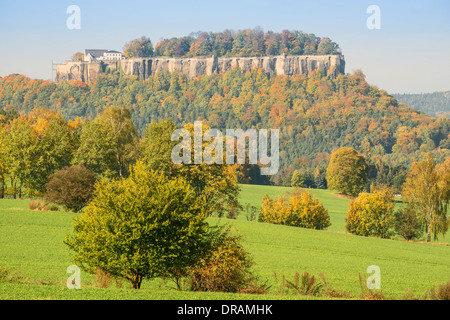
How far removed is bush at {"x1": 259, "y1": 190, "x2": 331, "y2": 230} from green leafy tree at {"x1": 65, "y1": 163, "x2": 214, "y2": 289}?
118 ft

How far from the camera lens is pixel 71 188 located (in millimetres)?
45875

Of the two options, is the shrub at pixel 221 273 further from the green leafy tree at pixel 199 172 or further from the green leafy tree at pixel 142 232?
the green leafy tree at pixel 199 172

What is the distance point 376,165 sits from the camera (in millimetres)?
116750

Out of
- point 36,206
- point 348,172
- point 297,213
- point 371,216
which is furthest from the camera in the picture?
point 348,172

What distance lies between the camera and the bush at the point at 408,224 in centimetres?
5419

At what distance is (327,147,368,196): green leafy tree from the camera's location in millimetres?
97750

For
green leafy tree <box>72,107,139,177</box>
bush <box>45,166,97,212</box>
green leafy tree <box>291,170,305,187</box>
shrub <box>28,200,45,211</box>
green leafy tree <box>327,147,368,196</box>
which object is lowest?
green leafy tree <box>291,170,305,187</box>

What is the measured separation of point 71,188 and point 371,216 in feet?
96.6

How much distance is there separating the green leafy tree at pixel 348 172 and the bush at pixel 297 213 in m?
41.3

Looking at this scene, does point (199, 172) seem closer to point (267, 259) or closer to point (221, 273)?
point (267, 259)

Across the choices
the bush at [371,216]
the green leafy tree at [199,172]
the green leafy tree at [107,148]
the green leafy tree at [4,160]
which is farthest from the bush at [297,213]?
the green leafy tree at [4,160]

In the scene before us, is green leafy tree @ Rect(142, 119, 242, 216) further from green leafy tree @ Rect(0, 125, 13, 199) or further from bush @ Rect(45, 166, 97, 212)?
green leafy tree @ Rect(0, 125, 13, 199)

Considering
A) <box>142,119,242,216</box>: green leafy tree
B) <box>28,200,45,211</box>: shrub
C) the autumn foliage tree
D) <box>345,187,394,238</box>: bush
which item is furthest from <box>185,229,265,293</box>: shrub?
the autumn foliage tree

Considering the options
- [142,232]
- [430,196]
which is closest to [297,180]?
[430,196]
